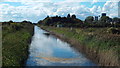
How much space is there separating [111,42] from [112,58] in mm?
2243

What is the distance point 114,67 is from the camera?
945cm

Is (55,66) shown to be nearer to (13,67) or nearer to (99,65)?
(99,65)

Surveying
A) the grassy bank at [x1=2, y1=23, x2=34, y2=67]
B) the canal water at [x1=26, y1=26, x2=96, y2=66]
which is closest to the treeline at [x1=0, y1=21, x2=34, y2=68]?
the grassy bank at [x1=2, y1=23, x2=34, y2=67]

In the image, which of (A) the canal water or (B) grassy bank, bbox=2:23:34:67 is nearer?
(B) grassy bank, bbox=2:23:34:67

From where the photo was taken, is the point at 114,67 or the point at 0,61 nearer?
the point at 0,61

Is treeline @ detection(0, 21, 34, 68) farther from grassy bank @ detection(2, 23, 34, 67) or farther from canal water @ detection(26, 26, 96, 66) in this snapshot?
canal water @ detection(26, 26, 96, 66)

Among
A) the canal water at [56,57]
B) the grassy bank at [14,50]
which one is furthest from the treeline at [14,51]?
the canal water at [56,57]

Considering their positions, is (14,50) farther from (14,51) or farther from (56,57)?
(56,57)

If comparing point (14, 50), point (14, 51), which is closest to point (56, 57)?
point (14, 50)

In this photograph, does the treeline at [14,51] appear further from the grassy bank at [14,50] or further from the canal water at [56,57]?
the canal water at [56,57]

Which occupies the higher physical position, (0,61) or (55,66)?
(0,61)

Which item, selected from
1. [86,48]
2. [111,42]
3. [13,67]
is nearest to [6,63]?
[13,67]

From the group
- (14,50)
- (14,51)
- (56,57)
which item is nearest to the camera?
(14,51)

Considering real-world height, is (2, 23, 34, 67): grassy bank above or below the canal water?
above
